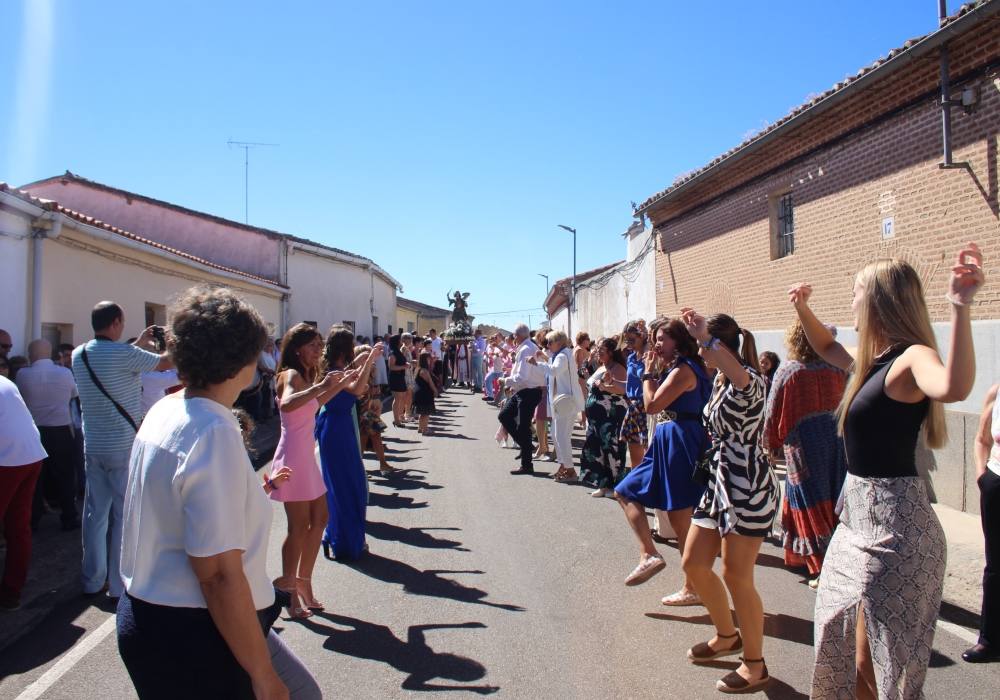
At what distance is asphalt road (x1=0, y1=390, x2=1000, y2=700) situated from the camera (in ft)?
12.6

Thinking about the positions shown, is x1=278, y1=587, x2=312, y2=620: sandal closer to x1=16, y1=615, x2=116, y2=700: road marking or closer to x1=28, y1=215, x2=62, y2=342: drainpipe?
x1=16, y1=615, x2=116, y2=700: road marking

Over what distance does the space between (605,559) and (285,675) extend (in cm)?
420

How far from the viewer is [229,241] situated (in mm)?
25266

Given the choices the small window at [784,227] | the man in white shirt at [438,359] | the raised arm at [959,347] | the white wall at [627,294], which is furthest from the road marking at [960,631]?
the man in white shirt at [438,359]

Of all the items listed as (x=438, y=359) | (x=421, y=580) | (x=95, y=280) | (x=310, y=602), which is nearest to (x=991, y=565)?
(x=421, y=580)

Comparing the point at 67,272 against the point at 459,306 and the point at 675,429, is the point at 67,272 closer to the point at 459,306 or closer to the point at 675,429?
the point at 675,429

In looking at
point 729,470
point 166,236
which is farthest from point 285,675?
point 166,236

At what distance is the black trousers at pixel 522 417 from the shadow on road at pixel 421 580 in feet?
13.8

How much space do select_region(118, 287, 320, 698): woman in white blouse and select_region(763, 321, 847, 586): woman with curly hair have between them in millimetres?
4385

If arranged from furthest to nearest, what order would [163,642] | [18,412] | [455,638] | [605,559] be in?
[605,559] < [18,412] < [455,638] < [163,642]

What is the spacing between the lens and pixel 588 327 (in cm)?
2975

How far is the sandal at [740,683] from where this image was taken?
12.1 feet

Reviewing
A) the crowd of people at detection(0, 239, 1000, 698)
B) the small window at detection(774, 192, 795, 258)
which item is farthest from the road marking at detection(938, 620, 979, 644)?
the small window at detection(774, 192, 795, 258)

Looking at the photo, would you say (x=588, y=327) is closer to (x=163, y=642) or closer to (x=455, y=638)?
(x=455, y=638)
